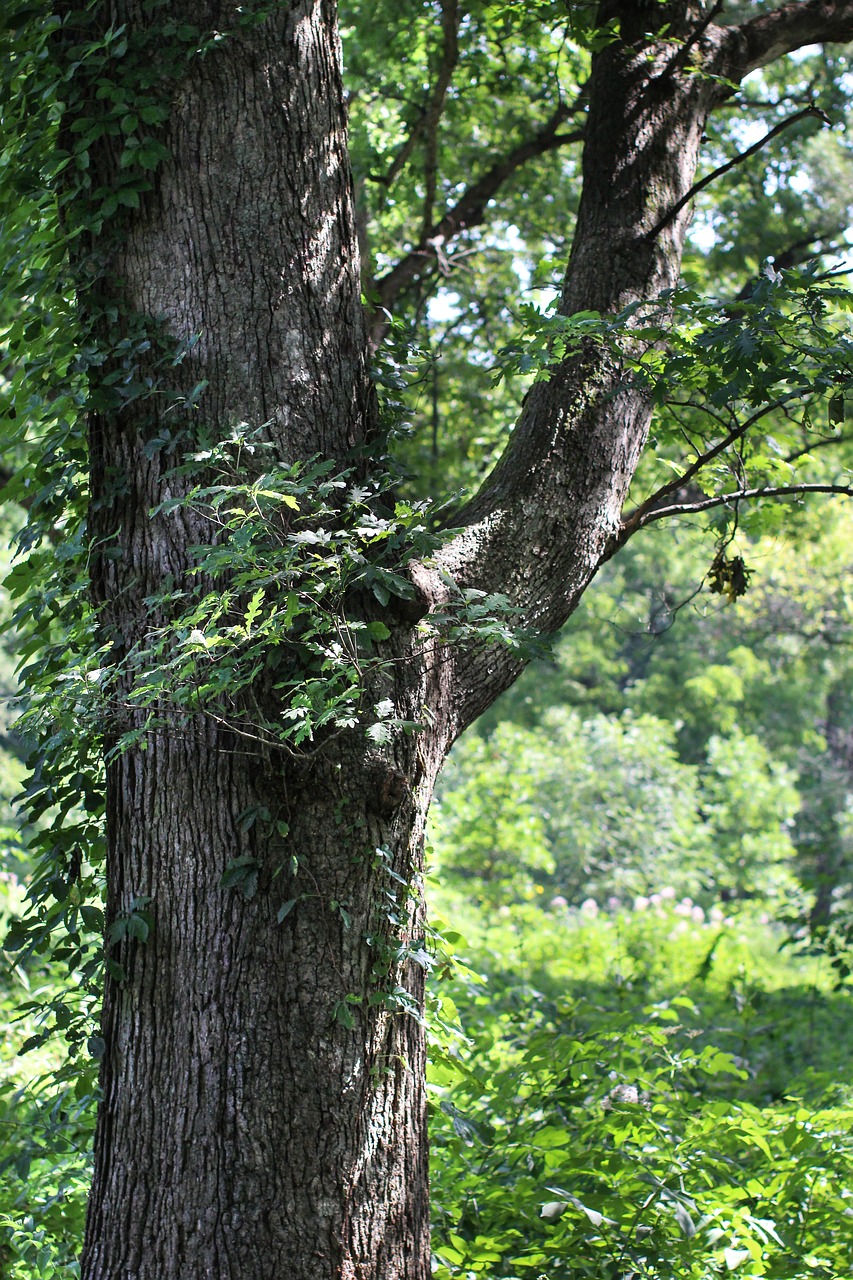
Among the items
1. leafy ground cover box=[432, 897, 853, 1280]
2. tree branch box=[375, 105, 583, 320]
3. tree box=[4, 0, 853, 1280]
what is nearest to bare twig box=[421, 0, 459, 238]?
tree branch box=[375, 105, 583, 320]

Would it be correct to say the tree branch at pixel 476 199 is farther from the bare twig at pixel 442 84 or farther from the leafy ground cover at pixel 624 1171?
the leafy ground cover at pixel 624 1171

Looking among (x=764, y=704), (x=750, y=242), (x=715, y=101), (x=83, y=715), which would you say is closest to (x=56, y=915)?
(x=83, y=715)

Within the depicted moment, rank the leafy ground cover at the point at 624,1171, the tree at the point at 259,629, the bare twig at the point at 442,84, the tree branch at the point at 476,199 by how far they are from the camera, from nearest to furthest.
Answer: the tree at the point at 259,629 < the leafy ground cover at the point at 624,1171 < the bare twig at the point at 442,84 < the tree branch at the point at 476,199

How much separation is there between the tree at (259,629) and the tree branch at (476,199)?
4.10 meters

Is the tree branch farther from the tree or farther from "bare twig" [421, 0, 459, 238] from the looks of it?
the tree

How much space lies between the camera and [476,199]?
733 centimetres

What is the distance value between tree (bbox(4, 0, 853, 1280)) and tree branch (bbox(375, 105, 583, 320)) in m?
4.10

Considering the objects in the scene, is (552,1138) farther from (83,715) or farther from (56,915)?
(83,715)

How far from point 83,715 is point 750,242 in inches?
337

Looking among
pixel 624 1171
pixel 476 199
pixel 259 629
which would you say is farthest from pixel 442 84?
pixel 624 1171

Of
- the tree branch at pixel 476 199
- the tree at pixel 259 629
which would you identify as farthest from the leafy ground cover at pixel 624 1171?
the tree branch at pixel 476 199

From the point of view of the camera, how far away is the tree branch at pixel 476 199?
21.4 ft

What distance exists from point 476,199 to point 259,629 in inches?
247

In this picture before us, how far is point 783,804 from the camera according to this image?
54.9 ft
